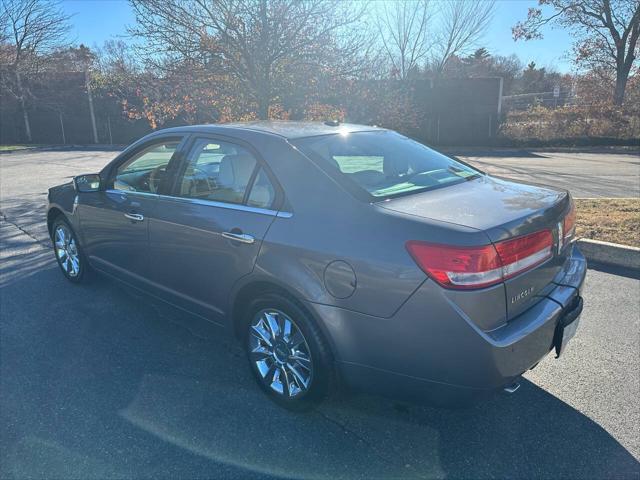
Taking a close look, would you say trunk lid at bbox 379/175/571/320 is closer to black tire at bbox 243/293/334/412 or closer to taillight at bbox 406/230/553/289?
taillight at bbox 406/230/553/289

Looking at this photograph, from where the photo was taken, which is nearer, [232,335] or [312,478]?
[312,478]

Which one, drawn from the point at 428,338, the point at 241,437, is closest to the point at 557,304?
the point at 428,338

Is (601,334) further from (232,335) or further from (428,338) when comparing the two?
(232,335)

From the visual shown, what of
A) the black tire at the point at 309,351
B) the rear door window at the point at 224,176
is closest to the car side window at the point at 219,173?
the rear door window at the point at 224,176

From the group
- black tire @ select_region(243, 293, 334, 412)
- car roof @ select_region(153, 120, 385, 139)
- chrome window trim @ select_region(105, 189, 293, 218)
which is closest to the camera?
black tire @ select_region(243, 293, 334, 412)

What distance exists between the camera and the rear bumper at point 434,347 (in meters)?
2.15

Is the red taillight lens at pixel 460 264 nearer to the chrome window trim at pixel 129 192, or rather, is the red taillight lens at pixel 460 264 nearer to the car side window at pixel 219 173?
the car side window at pixel 219 173

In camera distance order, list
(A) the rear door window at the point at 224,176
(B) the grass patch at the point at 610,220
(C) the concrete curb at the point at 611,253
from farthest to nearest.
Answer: (B) the grass patch at the point at 610,220 < (C) the concrete curb at the point at 611,253 < (A) the rear door window at the point at 224,176

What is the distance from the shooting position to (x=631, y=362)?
328 cm

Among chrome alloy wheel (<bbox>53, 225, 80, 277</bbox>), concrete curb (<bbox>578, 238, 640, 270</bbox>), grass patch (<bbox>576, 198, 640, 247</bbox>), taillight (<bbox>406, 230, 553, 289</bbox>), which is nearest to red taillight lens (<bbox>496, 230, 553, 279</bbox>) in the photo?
taillight (<bbox>406, 230, 553, 289</bbox>)

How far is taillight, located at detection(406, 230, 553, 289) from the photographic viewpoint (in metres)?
2.12

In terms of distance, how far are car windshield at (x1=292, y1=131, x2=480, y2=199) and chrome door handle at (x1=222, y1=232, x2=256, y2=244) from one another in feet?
1.93

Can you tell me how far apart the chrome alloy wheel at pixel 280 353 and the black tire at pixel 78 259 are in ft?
8.03

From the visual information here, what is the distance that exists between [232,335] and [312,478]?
111 centimetres
